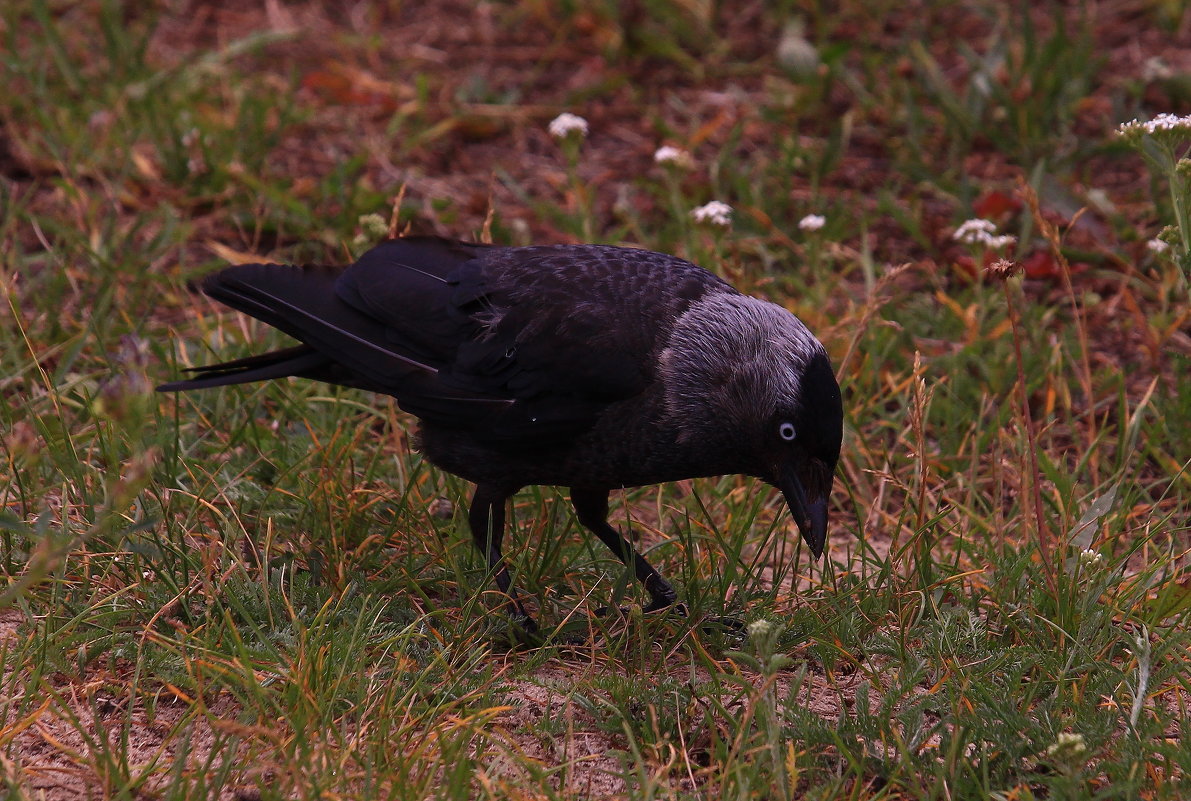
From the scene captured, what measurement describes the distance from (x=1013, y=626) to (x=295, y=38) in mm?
5399

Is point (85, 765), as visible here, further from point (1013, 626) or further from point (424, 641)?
point (1013, 626)

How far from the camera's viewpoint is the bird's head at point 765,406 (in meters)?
3.66

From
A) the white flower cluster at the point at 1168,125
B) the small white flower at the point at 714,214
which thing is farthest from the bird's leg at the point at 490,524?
the white flower cluster at the point at 1168,125

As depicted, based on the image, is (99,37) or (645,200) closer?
(645,200)

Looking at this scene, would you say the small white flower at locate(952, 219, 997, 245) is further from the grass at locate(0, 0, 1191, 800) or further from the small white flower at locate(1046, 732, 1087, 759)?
the small white flower at locate(1046, 732, 1087, 759)

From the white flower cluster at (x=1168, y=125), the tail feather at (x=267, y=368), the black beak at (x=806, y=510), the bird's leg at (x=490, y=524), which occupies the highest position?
the white flower cluster at (x=1168, y=125)

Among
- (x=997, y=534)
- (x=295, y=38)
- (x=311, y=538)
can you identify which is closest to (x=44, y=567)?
(x=311, y=538)

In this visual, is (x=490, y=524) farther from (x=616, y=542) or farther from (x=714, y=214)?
(x=714, y=214)

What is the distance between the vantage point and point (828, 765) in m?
3.10

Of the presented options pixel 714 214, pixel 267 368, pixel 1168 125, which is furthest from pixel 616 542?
pixel 1168 125

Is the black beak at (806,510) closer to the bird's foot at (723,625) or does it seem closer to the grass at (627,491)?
the grass at (627,491)

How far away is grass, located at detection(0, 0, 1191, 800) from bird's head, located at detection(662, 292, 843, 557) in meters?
0.23

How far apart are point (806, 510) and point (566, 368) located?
30.5 inches

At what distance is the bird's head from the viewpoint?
366cm
